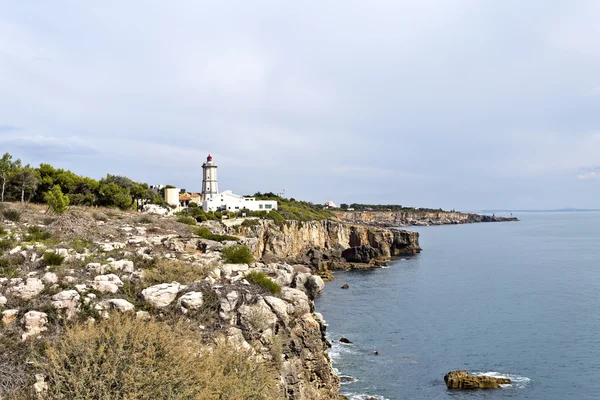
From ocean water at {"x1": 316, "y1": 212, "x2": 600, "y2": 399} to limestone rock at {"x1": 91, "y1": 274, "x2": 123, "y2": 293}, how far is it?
50.8 feet

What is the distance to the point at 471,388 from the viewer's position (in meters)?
24.3

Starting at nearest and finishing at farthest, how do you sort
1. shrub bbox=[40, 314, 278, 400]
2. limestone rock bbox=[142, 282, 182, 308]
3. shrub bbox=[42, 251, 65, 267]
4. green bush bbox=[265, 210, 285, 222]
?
shrub bbox=[40, 314, 278, 400]
limestone rock bbox=[142, 282, 182, 308]
shrub bbox=[42, 251, 65, 267]
green bush bbox=[265, 210, 285, 222]

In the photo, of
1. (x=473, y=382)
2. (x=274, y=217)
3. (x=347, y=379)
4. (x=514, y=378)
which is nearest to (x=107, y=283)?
(x=347, y=379)

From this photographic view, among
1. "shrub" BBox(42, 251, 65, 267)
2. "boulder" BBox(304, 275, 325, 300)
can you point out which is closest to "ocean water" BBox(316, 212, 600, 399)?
"boulder" BBox(304, 275, 325, 300)

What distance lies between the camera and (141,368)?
7652 millimetres

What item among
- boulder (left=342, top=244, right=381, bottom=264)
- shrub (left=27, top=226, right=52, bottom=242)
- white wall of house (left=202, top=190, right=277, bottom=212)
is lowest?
boulder (left=342, top=244, right=381, bottom=264)

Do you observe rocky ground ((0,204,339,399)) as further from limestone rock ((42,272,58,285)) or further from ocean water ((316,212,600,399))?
ocean water ((316,212,600,399))

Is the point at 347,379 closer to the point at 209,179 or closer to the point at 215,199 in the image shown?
the point at 215,199

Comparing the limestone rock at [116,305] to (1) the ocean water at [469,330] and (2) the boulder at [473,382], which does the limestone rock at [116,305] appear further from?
(2) the boulder at [473,382]

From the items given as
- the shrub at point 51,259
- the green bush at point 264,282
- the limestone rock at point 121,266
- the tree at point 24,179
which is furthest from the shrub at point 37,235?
the tree at point 24,179

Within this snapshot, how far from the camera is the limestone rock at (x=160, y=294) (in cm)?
1176

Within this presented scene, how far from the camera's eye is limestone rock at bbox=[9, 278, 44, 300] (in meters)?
11.2

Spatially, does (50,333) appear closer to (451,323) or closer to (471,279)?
(451,323)

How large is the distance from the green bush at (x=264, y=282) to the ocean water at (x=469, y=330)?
40.1ft
